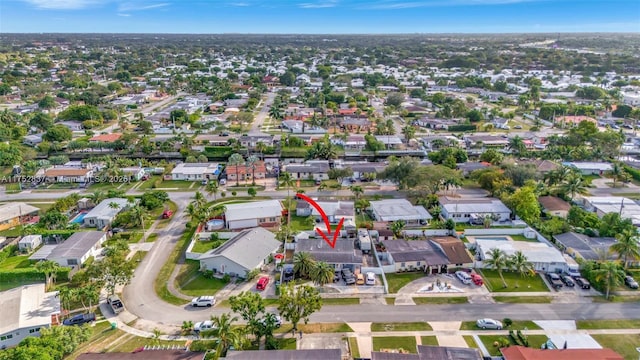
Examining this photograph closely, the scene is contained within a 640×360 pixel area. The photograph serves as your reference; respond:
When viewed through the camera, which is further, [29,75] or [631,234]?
[29,75]

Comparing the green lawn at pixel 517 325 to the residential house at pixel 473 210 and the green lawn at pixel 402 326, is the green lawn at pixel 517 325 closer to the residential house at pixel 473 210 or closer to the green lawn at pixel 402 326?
the green lawn at pixel 402 326

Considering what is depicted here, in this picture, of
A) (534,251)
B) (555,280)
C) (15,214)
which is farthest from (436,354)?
(15,214)

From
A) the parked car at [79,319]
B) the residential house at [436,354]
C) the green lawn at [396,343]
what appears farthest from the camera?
the parked car at [79,319]

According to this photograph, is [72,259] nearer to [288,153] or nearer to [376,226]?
[376,226]

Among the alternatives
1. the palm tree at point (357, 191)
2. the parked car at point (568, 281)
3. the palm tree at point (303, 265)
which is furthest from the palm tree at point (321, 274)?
the palm tree at point (357, 191)

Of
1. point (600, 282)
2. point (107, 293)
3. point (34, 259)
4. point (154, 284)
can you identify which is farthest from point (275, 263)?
point (600, 282)

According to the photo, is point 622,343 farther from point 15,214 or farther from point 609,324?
point 15,214
